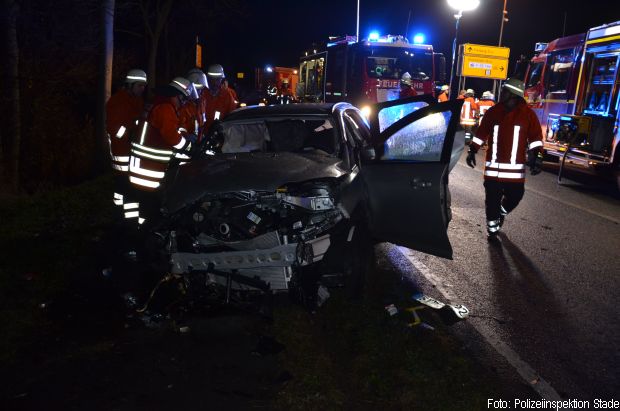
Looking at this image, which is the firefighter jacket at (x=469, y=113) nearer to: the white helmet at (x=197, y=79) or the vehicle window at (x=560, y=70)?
the vehicle window at (x=560, y=70)

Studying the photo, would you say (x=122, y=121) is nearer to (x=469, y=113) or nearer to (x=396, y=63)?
(x=396, y=63)

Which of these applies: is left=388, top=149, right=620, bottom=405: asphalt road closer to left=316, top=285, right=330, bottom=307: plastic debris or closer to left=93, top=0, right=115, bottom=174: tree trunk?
left=316, top=285, right=330, bottom=307: plastic debris

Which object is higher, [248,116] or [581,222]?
[248,116]

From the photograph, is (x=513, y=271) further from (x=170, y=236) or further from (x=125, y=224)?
(x=125, y=224)

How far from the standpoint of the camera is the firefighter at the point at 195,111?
694 centimetres

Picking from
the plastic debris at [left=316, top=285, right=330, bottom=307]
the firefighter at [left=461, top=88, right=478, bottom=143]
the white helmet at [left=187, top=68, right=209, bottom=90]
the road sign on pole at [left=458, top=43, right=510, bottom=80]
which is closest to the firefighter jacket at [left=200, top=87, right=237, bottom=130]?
the white helmet at [left=187, top=68, right=209, bottom=90]

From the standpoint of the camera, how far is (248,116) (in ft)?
19.3

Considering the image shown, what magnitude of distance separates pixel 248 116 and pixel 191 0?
943 inches

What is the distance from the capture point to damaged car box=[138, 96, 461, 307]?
14.1 ft

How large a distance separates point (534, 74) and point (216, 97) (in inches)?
363

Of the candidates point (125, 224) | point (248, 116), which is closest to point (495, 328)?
point (248, 116)

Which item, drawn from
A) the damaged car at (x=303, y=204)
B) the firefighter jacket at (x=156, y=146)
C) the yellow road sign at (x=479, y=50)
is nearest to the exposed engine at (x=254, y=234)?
the damaged car at (x=303, y=204)

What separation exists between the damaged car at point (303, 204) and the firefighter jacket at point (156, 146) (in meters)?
0.37

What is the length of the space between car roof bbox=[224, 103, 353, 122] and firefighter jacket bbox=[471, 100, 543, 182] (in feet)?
7.31
